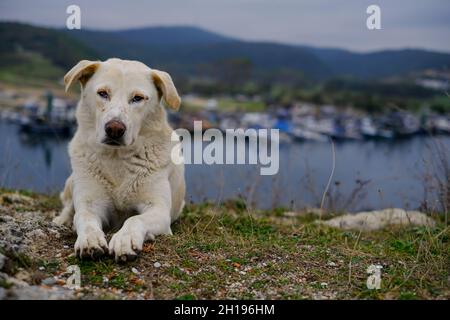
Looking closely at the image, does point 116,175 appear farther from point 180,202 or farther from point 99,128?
point 180,202

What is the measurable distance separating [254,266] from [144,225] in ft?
3.70

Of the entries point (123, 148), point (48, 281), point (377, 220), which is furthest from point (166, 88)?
point (377, 220)

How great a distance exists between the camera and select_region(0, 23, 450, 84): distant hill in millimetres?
52834

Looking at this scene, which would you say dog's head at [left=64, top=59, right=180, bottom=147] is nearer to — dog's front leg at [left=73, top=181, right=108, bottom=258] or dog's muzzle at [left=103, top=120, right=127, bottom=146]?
dog's muzzle at [left=103, top=120, right=127, bottom=146]

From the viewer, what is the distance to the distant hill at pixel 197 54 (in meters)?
52.8

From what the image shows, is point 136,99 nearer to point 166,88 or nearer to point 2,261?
point 166,88

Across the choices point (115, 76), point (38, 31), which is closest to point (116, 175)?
point (115, 76)

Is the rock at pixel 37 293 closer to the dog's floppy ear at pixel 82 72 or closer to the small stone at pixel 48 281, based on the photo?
→ the small stone at pixel 48 281

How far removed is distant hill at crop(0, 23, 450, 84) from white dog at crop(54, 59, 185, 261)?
925 inches

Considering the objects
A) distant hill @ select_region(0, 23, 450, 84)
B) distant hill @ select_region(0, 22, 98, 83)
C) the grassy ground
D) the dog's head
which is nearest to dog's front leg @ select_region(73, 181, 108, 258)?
the grassy ground

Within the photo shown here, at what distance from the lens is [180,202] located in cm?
643

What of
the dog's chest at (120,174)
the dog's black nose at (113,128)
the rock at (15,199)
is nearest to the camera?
the dog's black nose at (113,128)

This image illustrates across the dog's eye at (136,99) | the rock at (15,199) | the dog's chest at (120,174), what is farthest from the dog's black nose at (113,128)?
the rock at (15,199)

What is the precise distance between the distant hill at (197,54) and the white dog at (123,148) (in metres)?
23.5
